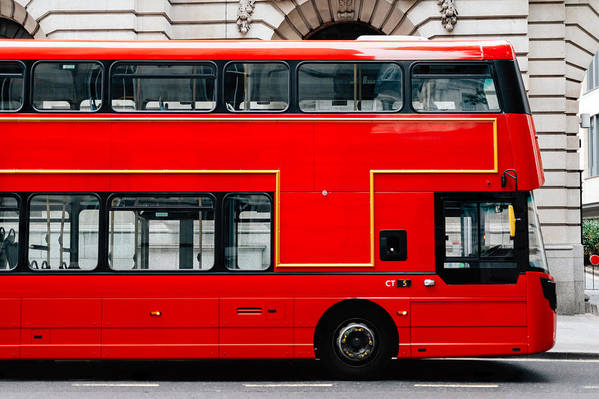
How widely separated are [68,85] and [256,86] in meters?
2.25

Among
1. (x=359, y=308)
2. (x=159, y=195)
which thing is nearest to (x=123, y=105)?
(x=159, y=195)

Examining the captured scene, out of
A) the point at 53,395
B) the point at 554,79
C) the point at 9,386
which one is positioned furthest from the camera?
the point at 554,79

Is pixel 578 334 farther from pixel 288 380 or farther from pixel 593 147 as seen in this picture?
pixel 593 147

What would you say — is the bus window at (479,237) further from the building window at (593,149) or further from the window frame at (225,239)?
the building window at (593,149)

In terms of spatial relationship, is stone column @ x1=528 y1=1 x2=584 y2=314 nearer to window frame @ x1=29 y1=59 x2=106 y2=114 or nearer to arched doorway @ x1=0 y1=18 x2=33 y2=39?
window frame @ x1=29 y1=59 x2=106 y2=114

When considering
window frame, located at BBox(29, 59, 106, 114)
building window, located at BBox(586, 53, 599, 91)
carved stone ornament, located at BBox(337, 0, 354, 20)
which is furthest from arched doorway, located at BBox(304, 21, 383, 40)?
building window, located at BBox(586, 53, 599, 91)

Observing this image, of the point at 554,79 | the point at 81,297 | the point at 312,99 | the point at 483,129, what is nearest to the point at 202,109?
the point at 312,99

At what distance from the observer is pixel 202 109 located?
9.67m

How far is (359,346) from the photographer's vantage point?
9.66m

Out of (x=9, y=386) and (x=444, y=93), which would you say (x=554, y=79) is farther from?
(x=9, y=386)

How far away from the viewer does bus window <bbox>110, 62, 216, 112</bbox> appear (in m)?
9.65

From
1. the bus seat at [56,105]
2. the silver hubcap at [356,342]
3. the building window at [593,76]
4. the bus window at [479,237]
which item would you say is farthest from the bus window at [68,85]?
the building window at [593,76]

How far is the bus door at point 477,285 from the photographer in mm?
9477

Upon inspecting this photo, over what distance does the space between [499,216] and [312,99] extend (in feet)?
8.57
